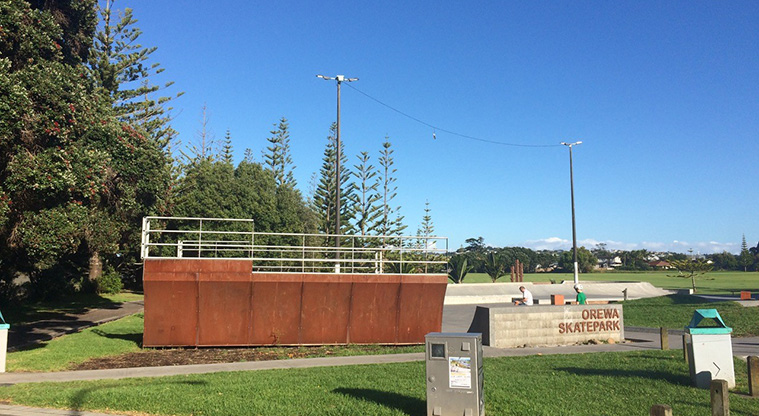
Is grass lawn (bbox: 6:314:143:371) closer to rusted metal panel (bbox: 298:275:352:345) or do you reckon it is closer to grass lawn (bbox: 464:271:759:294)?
rusted metal panel (bbox: 298:275:352:345)

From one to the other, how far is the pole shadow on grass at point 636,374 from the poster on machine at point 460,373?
15.6 feet

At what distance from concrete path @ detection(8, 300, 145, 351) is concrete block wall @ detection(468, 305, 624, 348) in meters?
13.5

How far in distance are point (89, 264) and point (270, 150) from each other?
101 ft

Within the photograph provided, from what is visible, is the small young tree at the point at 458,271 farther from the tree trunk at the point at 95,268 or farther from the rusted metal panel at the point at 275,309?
the rusted metal panel at the point at 275,309

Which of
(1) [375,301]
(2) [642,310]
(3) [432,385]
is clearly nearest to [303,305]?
(1) [375,301]

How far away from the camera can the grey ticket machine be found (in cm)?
745

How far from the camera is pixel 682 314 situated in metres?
25.2

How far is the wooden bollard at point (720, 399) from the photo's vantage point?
701 cm

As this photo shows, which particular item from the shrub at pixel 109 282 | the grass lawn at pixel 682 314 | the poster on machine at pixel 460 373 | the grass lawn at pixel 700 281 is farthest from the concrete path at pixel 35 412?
the grass lawn at pixel 700 281

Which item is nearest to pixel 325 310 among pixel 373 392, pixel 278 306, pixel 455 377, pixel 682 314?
pixel 278 306

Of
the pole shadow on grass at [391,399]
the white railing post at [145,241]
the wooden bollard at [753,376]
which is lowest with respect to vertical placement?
the pole shadow on grass at [391,399]

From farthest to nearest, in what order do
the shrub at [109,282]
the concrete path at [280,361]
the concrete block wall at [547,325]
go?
1. the shrub at [109,282]
2. the concrete block wall at [547,325]
3. the concrete path at [280,361]

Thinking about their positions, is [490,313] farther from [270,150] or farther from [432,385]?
[270,150]

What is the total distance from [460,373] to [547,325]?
10209 mm
